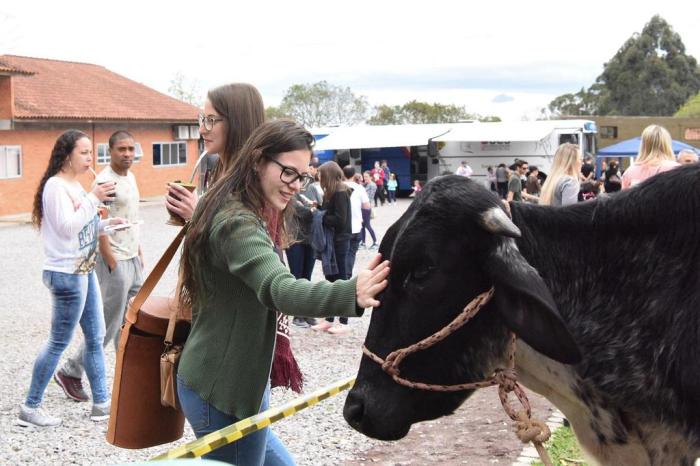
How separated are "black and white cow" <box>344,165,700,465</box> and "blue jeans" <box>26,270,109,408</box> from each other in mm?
4015

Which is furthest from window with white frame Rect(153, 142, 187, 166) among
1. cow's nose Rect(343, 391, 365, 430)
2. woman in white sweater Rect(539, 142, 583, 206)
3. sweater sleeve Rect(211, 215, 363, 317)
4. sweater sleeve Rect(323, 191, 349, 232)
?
cow's nose Rect(343, 391, 365, 430)

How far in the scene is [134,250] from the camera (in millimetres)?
7195

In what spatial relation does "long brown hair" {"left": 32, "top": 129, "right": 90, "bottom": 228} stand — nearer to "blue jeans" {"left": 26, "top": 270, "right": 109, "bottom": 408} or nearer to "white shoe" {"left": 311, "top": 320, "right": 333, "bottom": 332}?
"blue jeans" {"left": 26, "top": 270, "right": 109, "bottom": 408}

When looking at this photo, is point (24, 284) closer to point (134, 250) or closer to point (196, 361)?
point (134, 250)

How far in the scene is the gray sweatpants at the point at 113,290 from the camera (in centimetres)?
708

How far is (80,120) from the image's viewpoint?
32688 mm

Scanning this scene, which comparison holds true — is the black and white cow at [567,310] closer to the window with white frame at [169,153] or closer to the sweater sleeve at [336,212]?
the sweater sleeve at [336,212]

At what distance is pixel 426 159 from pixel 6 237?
853 inches

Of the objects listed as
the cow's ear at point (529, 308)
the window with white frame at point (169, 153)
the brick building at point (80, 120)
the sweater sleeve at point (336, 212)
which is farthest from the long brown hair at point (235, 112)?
the window with white frame at point (169, 153)

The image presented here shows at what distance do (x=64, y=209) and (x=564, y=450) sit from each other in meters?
4.13

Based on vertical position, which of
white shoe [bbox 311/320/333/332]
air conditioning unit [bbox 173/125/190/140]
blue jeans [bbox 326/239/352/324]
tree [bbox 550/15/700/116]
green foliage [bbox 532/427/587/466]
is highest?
tree [bbox 550/15/700/116]

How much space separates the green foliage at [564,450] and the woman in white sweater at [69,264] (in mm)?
3513

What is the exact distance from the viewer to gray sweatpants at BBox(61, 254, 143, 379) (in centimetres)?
708

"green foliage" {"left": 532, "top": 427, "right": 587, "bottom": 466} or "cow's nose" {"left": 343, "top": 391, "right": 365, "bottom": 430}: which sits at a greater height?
"cow's nose" {"left": 343, "top": 391, "right": 365, "bottom": 430}
